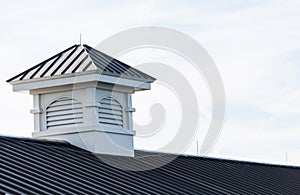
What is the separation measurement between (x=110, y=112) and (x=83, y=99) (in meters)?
0.89

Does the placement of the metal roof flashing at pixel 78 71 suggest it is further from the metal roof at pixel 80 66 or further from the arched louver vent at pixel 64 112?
the arched louver vent at pixel 64 112

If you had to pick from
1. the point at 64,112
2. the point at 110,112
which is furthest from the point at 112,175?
the point at 110,112

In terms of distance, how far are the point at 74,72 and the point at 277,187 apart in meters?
5.83

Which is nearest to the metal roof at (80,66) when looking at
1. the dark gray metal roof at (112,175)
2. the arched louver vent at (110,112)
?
the arched louver vent at (110,112)

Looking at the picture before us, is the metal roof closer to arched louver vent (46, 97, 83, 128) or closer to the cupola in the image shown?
the cupola

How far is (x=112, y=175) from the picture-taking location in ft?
59.6

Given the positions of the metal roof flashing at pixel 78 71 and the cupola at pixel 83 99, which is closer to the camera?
the metal roof flashing at pixel 78 71

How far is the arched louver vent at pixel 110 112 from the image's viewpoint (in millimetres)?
21906

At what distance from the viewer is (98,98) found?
855 inches

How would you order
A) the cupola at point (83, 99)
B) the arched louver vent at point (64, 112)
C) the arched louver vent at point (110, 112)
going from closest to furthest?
the cupola at point (83, 99) → the arched louver vent at point (64, 112) → the arched louver vent at point (110, 112)

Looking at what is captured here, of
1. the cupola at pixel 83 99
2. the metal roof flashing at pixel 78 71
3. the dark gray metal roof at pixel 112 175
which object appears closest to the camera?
the dark gray metal roof at pixel 112 175

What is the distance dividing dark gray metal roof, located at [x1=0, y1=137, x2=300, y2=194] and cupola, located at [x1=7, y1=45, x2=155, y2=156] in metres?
0.58

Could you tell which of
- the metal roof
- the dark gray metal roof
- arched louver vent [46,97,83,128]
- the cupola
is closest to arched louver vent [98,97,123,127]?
the cupola

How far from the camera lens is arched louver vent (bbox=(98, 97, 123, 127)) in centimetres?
2191
